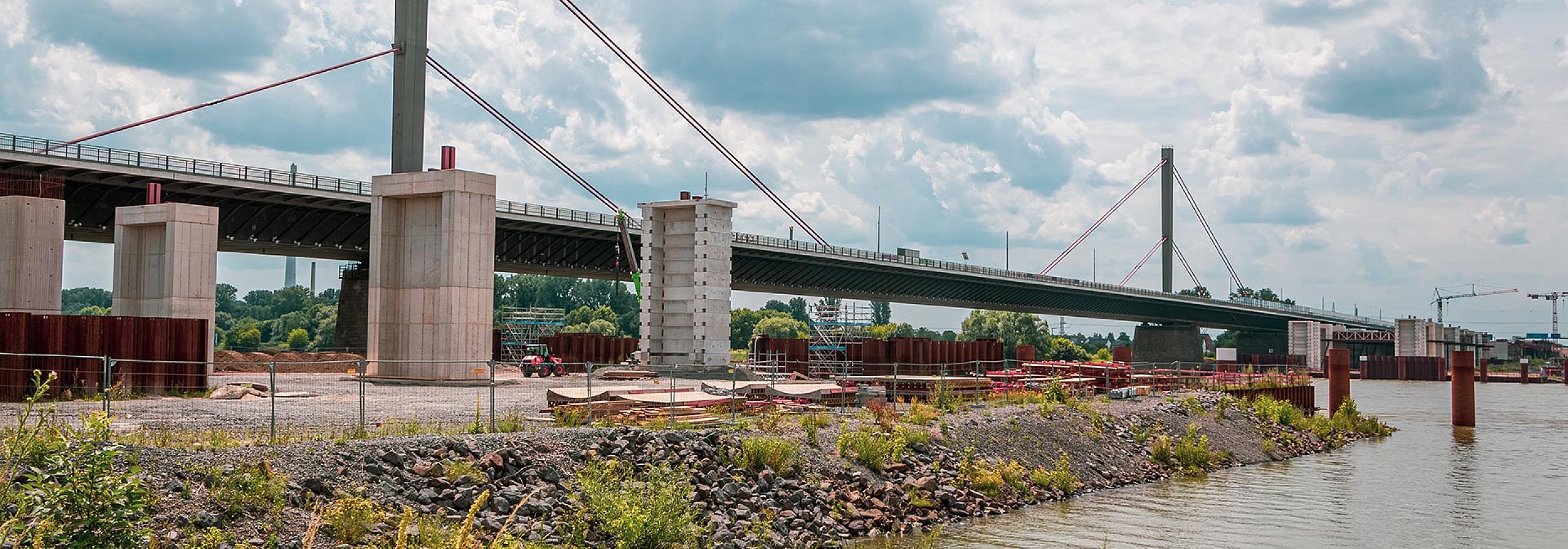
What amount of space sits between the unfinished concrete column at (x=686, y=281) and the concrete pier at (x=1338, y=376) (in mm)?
29942

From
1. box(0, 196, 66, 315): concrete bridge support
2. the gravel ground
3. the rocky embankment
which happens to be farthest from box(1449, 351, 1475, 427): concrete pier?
box(0, 196, 66, 315): concrete bridge support

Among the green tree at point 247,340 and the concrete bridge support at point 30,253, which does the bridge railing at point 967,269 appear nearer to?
the concrete bridge support at point 30,253

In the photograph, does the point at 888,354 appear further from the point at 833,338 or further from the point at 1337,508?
the point at 1337,508

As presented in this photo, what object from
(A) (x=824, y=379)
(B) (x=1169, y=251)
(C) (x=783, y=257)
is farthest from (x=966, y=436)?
(B) (x=1169, y=251)

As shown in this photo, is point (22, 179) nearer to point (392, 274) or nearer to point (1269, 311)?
point (392, 274)

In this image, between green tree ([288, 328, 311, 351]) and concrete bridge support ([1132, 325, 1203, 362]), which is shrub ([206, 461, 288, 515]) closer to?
concrete bridge support ([1132, 325, 1203, 362])

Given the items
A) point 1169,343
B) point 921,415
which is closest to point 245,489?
point 921,415

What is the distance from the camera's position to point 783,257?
107m

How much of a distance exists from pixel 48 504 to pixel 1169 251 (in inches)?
7072

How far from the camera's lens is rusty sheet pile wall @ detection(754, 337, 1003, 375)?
60375 mm

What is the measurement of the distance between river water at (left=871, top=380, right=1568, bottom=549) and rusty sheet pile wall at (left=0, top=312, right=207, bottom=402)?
67.4 ft

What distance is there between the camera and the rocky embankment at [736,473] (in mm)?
17922

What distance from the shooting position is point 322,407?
2944cm

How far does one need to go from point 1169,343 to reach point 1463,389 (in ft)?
365
